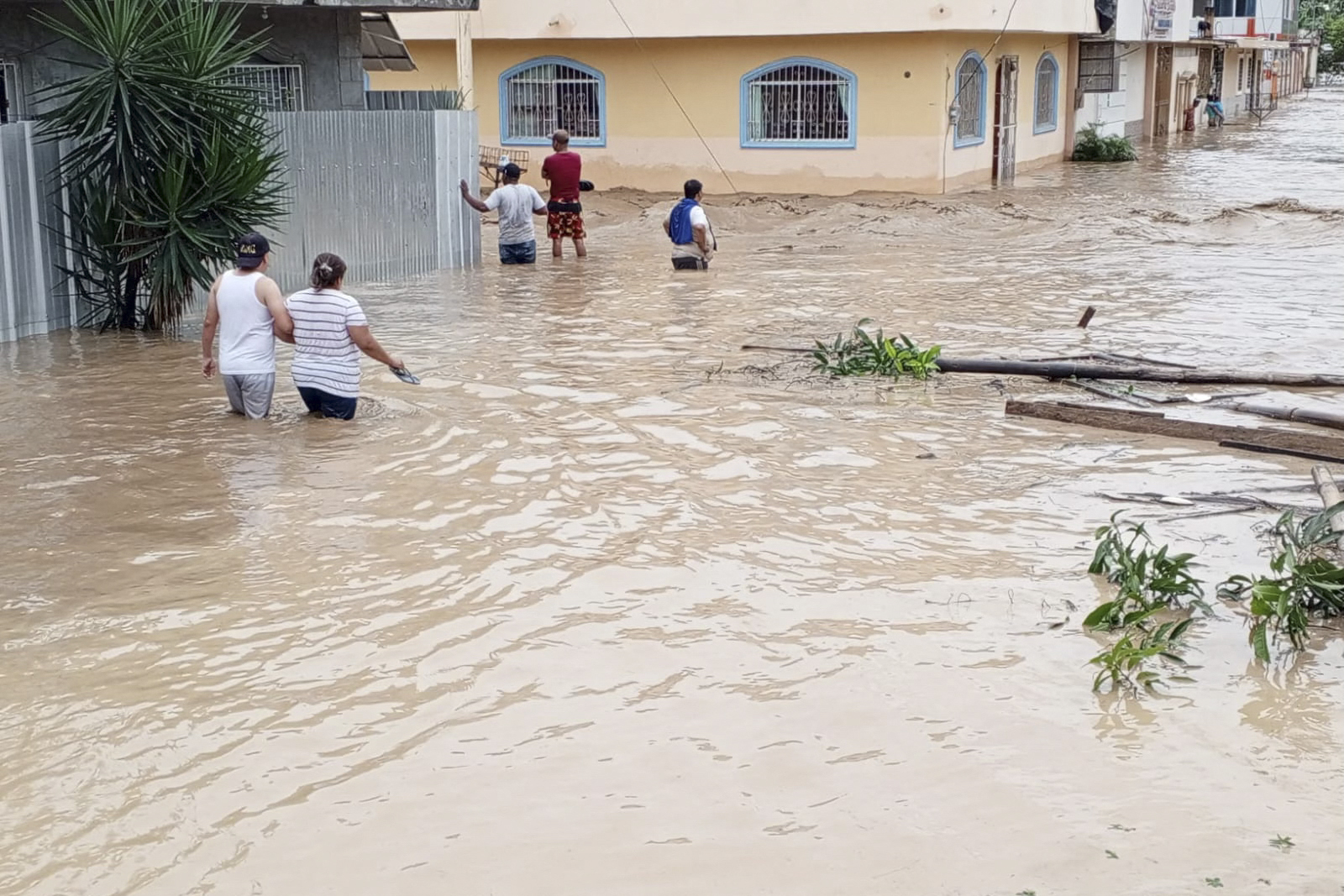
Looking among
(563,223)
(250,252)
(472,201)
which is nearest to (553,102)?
(563,223)

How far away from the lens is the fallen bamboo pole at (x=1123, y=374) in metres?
10.5

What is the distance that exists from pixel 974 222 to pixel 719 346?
35.1 ft

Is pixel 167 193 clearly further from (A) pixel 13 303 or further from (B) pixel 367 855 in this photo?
(B) pixel 367 855

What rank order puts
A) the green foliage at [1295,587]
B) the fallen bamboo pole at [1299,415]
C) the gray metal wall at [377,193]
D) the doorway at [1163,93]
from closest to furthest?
the green foliage at [1295,587] → the fallen bamboo pole at [1299,415] → the gray metal wall at [377,193] → the doorway at [1163,93]

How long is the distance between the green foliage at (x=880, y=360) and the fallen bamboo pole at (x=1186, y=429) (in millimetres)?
1203

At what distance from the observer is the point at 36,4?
48.0 feet

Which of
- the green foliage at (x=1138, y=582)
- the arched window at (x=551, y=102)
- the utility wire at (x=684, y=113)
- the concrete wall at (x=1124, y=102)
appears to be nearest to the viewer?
the green foliage at (x=1138, y=582)

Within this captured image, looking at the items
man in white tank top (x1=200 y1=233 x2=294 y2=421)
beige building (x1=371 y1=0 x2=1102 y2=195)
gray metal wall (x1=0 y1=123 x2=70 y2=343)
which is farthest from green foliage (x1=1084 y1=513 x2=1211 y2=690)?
beige building (x1=371 y1=0 x2=1102 y2=195)

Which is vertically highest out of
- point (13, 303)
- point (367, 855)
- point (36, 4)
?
point (36, 4)

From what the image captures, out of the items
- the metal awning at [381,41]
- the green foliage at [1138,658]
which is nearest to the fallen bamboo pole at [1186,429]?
the green foliage at [1138,658]

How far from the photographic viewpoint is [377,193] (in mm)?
16188

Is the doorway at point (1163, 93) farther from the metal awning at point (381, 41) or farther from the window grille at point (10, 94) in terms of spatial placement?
the window grille at point (10, 94)

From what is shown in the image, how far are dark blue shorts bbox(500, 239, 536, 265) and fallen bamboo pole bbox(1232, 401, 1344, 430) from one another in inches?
384

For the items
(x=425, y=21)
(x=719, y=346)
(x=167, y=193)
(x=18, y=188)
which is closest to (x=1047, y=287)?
(x=719, y=346)
